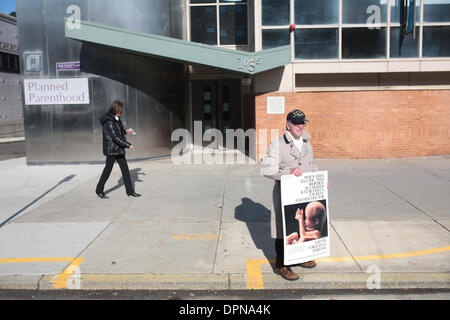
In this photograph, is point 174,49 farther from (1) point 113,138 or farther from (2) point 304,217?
(2) point 304,217

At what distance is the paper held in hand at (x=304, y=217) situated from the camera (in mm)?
4398

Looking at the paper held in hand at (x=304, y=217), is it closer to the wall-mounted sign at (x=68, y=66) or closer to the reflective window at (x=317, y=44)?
the reflective window at (x=317, y=44)

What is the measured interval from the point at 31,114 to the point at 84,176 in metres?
3.09

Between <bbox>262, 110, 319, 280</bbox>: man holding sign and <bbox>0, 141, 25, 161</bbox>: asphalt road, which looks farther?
<bbox>0, 141, 25, 161</bbox>: asphalt road

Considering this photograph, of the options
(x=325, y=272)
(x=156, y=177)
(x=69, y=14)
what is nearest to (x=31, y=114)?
(x=69, y=14)

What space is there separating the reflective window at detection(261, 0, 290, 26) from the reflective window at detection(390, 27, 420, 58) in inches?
117

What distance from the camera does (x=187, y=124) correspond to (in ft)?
49.8

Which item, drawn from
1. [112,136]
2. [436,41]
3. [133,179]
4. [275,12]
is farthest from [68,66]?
[436,41]

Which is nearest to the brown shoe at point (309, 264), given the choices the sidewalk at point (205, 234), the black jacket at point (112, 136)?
the sidewalk at point (205, 234)

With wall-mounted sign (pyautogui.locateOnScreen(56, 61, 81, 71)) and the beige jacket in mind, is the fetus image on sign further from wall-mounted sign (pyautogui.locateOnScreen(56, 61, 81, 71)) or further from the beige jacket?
wall-mounted sign (pyautogui.locateOnScreen(56, 61, 81, 71))

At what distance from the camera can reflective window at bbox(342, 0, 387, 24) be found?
11.8 metres

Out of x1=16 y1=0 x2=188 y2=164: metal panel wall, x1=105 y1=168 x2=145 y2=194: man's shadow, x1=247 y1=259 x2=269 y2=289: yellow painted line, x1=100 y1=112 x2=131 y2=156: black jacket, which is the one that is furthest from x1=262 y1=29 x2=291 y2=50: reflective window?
x1=247 y1=259 x2=269 y2=289: yellow painted line
